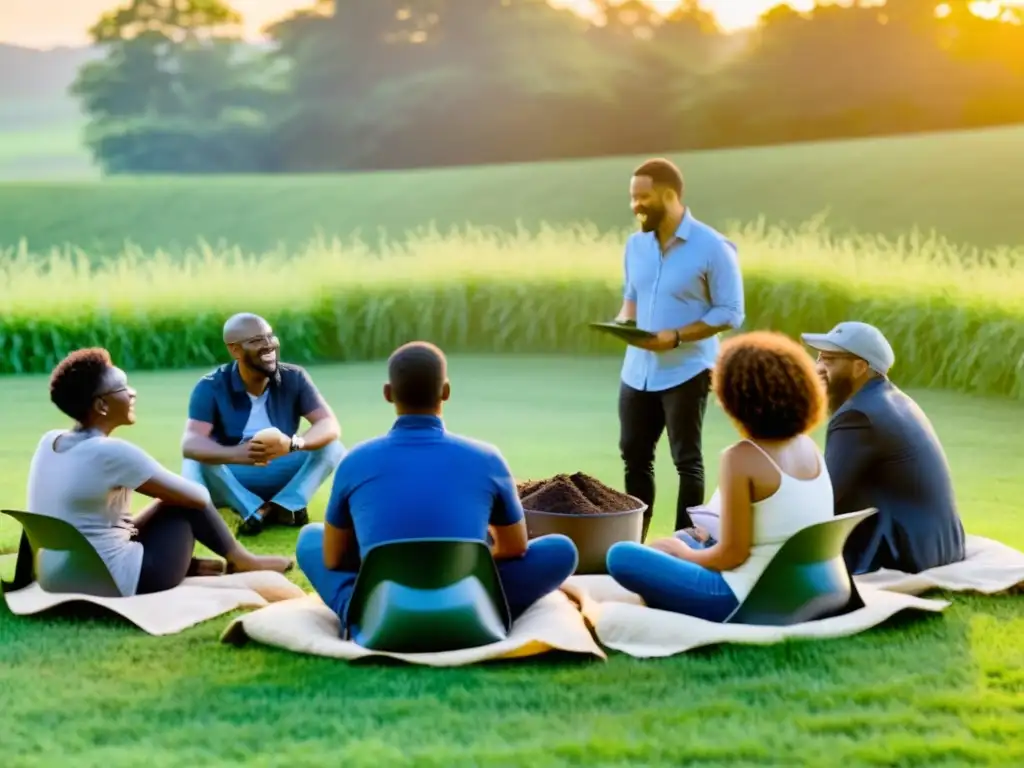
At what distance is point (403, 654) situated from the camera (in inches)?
149

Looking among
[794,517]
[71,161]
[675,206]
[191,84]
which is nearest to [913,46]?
[191,84]

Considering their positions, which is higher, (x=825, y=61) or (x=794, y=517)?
(x=825, y=61)

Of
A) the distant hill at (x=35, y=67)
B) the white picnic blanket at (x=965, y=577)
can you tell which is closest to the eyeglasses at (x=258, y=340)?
the white picnic blanket at (x=965, y=577)

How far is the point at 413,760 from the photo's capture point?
10.2 ft

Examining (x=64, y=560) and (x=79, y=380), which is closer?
(x=79, y=380)

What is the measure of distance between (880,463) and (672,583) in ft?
3.15

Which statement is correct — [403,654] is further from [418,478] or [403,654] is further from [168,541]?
[168,541]

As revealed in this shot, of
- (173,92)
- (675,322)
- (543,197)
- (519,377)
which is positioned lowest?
(519,377)

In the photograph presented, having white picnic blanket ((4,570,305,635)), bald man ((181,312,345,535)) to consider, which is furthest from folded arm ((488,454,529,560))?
bald man ((181,312,345,535))

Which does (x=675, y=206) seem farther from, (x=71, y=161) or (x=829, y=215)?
(x=71, y=161)

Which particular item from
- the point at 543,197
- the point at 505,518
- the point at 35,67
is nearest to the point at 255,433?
the point at 505,518

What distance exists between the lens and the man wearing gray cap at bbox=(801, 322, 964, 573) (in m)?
4.57

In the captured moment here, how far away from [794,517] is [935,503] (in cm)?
101

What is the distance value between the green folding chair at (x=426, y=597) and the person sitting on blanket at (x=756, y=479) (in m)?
0.57
